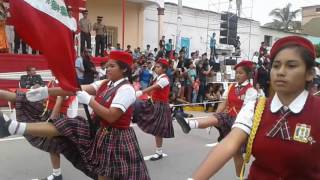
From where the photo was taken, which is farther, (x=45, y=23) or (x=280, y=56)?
(x=45, y=23)

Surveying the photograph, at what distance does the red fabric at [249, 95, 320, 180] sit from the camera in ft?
5.77

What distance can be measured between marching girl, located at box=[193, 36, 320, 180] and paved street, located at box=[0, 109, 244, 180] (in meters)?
3.85

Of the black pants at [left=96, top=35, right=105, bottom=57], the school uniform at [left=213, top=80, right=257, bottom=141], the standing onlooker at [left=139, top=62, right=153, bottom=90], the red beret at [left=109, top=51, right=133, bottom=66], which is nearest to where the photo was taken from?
the red beret at [left=109, top=51, right=133, bottom=66]

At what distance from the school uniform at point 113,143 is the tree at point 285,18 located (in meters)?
46.1

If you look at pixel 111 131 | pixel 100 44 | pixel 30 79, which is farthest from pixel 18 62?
pixel 111 131

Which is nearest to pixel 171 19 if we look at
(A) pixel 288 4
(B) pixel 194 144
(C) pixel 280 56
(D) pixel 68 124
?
(B) pixel 194 144

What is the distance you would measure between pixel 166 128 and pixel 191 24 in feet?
53.2

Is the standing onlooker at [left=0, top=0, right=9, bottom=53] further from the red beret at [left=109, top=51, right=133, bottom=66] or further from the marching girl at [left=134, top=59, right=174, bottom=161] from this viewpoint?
the red beret at [left=109, top=51, right=133, bottom=66]

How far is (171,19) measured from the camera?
21.3 metres

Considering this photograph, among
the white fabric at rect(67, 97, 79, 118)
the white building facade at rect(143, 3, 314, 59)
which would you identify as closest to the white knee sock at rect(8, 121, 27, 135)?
the white fabric at rect(67, 97, 79, 118)

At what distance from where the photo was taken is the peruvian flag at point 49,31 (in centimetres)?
302

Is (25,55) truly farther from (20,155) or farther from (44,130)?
(44,130)

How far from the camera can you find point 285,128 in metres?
1.80

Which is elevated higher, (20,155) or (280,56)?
(280,56)
